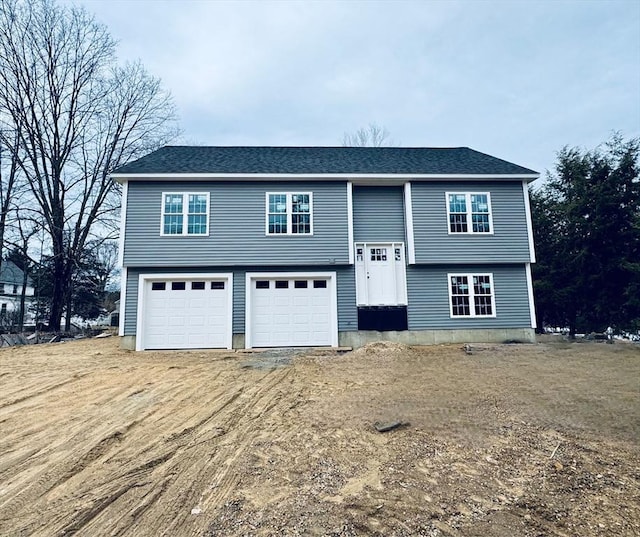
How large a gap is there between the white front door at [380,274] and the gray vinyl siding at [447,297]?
0.37m

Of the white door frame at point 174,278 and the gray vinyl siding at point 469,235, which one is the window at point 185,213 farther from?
the gray vinyl siding at point 469,235

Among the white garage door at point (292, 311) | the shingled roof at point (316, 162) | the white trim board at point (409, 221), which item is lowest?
the white garage door at point (292, 311)

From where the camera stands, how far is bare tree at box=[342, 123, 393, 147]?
28230 mm

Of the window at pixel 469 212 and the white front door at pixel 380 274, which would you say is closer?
the white front door at pixel 380 274

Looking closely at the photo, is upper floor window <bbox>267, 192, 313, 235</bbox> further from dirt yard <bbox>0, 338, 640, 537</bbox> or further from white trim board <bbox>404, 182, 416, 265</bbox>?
dirt yard <bbox>0, 338, 640, 537</bbox>

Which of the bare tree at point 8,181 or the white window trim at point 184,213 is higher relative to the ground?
the bare tree at point 8,181

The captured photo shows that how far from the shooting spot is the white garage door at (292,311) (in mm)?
11680

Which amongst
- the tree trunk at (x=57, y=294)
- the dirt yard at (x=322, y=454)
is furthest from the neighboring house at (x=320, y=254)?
the tree trunk at (x=57, y=294)

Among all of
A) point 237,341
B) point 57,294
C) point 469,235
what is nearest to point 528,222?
point 469,235

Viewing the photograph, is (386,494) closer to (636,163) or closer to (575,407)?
(575,407)

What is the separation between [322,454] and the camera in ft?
12.7

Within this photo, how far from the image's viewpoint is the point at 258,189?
40.1ft

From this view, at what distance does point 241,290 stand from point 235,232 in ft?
6.42

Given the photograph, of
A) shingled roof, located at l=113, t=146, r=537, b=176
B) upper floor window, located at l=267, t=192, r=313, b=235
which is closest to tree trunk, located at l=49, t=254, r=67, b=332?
shingled roof, located at l=113, t=146, r=537, b=176
